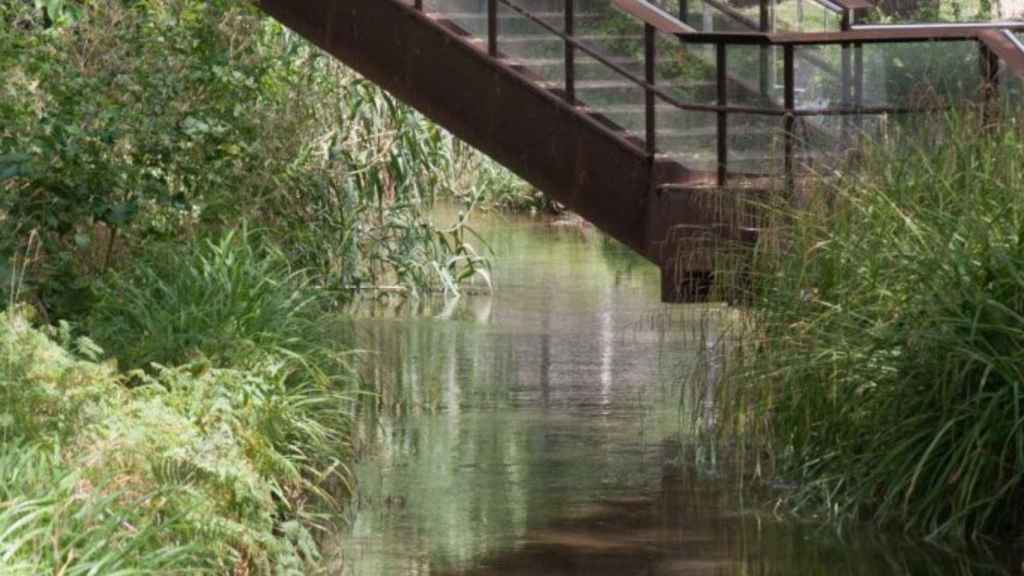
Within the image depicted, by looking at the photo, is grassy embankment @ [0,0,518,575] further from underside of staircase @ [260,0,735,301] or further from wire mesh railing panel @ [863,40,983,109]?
wire mesh railing panel @ [863,40,983,109]

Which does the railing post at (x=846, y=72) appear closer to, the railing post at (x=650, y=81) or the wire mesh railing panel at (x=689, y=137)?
the wire mesh railing panel at (x=689, y=137)

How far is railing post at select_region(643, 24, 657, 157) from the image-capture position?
1344 cm

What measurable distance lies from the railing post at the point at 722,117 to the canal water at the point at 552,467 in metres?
1.23

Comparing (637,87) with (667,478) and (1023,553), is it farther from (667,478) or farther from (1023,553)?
(1023,553)

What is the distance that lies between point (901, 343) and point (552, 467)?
2.12 m

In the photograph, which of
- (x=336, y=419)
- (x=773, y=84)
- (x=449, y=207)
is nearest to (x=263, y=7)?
(x=773, y=84)

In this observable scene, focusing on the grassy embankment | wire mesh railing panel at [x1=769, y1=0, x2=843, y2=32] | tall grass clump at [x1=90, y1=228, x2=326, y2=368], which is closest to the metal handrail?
wire mesh railing panel at [x1=769, y1=0, x2=843, y2=32]

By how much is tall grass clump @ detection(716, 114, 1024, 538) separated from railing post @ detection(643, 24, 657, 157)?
2909mm

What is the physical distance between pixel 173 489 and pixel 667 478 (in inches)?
135

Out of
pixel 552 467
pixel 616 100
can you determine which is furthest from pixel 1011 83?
pixel 552 467

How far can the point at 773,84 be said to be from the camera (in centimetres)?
1285

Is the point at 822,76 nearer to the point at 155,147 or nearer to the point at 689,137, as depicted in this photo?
the point at 689,137

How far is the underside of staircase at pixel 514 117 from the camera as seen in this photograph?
13.4m

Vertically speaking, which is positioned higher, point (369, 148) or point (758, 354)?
point (369, 148)
